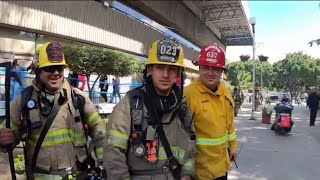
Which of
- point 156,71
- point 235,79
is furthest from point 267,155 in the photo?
point 235,79

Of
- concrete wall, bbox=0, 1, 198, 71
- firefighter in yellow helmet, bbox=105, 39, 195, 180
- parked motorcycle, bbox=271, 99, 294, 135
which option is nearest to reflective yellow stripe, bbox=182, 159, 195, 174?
firefighter in yellow helmet, bbox=105, 39, 195, 180

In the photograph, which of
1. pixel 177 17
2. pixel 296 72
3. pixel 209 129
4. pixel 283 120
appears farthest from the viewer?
pixel 296 72

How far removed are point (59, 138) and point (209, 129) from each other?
124 cm

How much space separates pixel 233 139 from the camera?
11.0 ft

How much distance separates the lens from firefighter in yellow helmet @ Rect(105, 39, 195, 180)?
7.13 feet

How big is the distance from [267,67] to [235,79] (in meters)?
9.54

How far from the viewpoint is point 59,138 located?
8.02ft

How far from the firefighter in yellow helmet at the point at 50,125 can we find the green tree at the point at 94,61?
421 inches

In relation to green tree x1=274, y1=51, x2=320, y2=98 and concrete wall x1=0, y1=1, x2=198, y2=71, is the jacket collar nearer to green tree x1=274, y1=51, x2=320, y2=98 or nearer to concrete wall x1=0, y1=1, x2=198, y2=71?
concrete wall x1=0, y1=1, x2=198, y2=71

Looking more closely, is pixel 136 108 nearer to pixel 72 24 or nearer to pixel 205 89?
pixel 205 89

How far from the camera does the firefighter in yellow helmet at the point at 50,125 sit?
2412mm

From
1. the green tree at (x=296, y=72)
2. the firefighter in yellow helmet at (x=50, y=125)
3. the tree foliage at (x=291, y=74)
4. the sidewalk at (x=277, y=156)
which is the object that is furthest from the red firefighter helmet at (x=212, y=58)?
the green tree at (x=296, y=72)

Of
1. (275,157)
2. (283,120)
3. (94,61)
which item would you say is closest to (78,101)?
(275,157)

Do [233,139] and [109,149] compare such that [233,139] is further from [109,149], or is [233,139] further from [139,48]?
[139,48]
